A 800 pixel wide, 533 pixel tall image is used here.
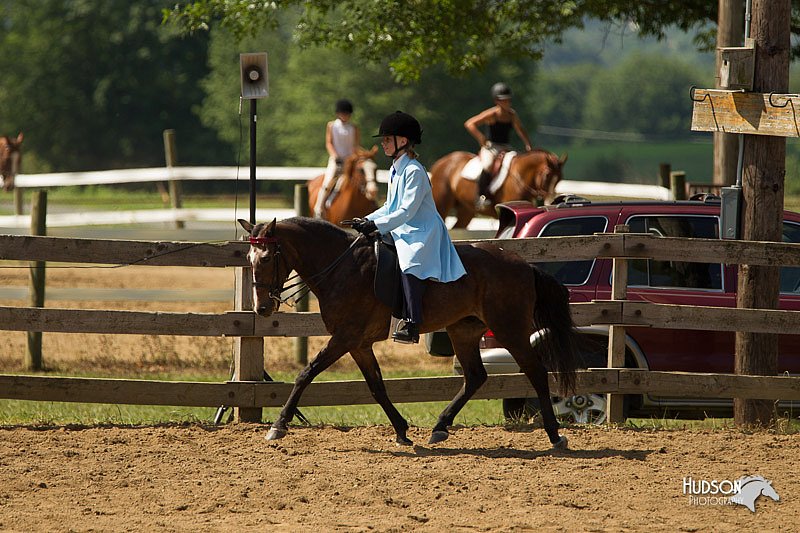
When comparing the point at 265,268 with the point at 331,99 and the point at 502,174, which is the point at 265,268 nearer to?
the point at 502,174

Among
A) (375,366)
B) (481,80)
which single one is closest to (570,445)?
(375,366)

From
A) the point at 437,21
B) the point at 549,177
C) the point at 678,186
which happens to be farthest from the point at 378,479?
the point at 549,177

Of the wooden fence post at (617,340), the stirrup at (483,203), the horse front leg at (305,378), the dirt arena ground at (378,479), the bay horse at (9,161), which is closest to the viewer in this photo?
the dirt arena ground at (378,479)

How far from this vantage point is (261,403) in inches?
376

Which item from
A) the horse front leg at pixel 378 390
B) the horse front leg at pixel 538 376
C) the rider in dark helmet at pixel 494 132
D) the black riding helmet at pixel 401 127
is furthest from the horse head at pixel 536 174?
the horse front leg at pixel 378 390

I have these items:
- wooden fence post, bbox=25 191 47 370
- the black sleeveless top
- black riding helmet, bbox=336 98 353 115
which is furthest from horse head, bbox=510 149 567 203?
wooden fence post, bbox=25 191 47 370

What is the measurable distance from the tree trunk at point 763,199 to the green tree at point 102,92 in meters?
56.9

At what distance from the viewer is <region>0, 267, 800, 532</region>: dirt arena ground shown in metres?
6.81

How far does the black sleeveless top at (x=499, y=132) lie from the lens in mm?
20203

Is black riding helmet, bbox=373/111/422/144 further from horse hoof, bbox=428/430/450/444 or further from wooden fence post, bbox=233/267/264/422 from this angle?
horse hoof, bbox=428/430/450/444

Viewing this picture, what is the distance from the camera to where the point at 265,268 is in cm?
832

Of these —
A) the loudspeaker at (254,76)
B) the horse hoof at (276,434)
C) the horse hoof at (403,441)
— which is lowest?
the horse hoof at (403,441)

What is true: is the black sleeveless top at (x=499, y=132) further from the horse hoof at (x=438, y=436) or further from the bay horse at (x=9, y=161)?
the horse hoof at (x=438, y=436)

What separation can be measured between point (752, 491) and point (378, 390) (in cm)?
275
